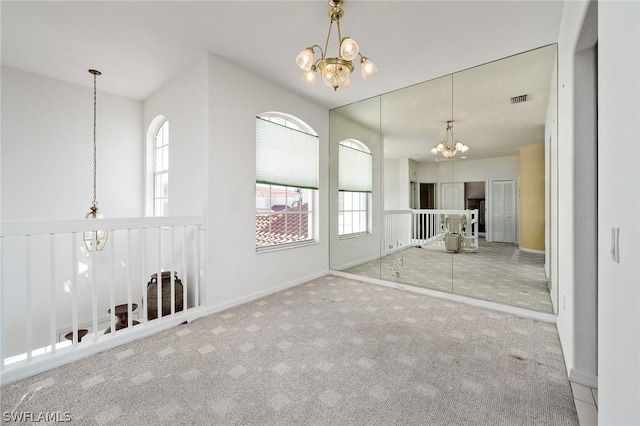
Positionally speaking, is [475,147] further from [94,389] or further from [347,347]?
[94,389]

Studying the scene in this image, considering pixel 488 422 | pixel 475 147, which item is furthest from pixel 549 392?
pixel 475 147

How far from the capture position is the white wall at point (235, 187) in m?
2.98

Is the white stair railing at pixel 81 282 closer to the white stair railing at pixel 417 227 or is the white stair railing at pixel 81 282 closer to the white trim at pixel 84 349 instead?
the white trim at pixel 84 349

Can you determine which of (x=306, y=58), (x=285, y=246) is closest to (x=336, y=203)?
(x=285, y=246)

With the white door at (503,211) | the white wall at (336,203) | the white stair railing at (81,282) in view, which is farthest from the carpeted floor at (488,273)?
the white stair railing at (81,282)

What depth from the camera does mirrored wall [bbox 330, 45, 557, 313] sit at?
297 centimetres

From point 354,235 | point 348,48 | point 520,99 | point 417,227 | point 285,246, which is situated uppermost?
point 520,99

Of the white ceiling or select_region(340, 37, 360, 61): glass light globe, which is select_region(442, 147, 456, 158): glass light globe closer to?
the white ceiling

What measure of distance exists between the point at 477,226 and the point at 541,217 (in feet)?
2.07

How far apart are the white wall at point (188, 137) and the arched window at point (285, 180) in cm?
70

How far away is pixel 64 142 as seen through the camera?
141 inches

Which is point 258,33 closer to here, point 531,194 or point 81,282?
point 531,194
